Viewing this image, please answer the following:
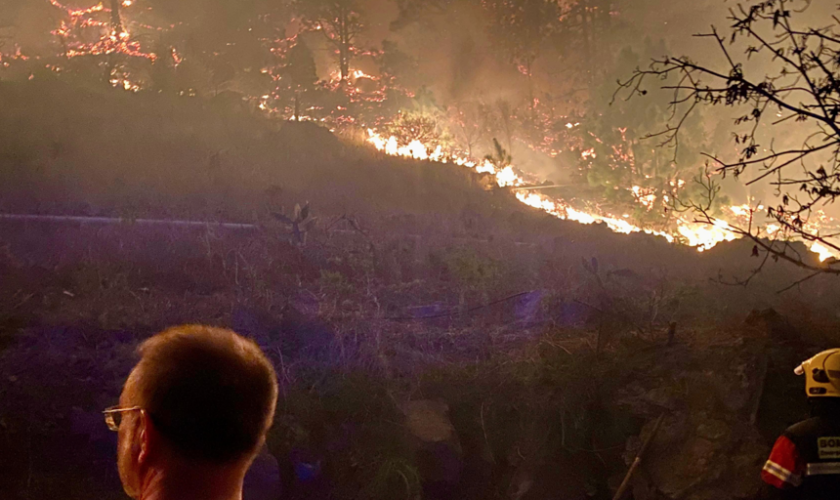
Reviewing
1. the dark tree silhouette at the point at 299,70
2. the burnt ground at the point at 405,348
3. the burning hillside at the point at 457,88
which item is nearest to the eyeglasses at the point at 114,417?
the burnt ground at the point at 405,348

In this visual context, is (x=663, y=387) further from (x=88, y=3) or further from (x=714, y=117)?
(x=88, y=3)

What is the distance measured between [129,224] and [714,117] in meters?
33.0

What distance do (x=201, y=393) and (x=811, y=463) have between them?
3825 millimetres

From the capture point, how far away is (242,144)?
1945 centimetres

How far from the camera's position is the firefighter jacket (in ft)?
10.8

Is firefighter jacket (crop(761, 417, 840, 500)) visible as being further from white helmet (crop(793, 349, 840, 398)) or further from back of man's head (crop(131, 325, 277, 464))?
back of man's head (crop(131, 325, 277, 464))

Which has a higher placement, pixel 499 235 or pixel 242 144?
pixel 242 144

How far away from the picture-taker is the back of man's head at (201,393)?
1248mm

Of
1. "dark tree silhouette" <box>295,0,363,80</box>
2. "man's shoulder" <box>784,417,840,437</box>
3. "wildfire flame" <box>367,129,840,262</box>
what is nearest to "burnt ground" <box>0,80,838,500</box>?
"man's shoulder" <box>784,417,840,437</box>

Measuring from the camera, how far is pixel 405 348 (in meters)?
7.41

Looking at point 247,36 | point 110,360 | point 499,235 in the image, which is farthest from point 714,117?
point 110,360

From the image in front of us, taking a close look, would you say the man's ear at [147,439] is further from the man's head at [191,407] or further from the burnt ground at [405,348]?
the burnt ground at [405,348]

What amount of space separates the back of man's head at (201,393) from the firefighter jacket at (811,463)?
3580 mm

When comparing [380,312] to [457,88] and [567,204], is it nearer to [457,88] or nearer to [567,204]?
[567,204]
